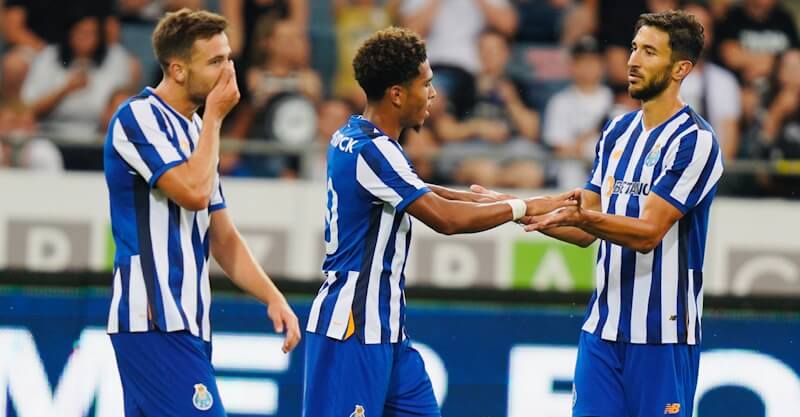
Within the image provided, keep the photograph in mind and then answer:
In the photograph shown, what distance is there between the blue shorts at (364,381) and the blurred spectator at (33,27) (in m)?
5.86

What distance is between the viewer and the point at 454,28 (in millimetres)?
11102

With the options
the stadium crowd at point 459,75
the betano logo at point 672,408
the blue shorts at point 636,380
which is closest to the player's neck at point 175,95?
the blue shorts at point 636,380

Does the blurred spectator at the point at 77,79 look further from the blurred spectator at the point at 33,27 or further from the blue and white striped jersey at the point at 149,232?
the blue and white striped jersey at the point at 149,232

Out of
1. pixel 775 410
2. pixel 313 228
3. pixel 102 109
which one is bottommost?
pixel 775 410

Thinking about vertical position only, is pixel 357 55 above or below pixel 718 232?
above

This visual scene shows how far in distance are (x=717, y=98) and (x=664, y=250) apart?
5.39m

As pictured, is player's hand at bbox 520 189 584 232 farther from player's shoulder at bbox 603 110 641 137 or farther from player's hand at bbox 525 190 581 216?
player's shoulder at bbox 603 110 641 137

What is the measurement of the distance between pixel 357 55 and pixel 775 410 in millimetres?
2890

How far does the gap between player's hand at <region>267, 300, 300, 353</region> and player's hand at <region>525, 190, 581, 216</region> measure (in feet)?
3.52

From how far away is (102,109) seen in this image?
1023 cm

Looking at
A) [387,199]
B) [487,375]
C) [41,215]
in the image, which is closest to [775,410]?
[487,375]

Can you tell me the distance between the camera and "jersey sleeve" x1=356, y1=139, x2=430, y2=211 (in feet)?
17.1

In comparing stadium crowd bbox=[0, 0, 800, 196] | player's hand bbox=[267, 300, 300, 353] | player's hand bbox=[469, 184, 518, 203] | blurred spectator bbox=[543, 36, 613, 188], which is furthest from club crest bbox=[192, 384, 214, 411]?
blurred spectator bbox=[543, 36, 613, 188]

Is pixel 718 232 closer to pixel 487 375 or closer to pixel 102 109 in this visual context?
pixel 487 375
